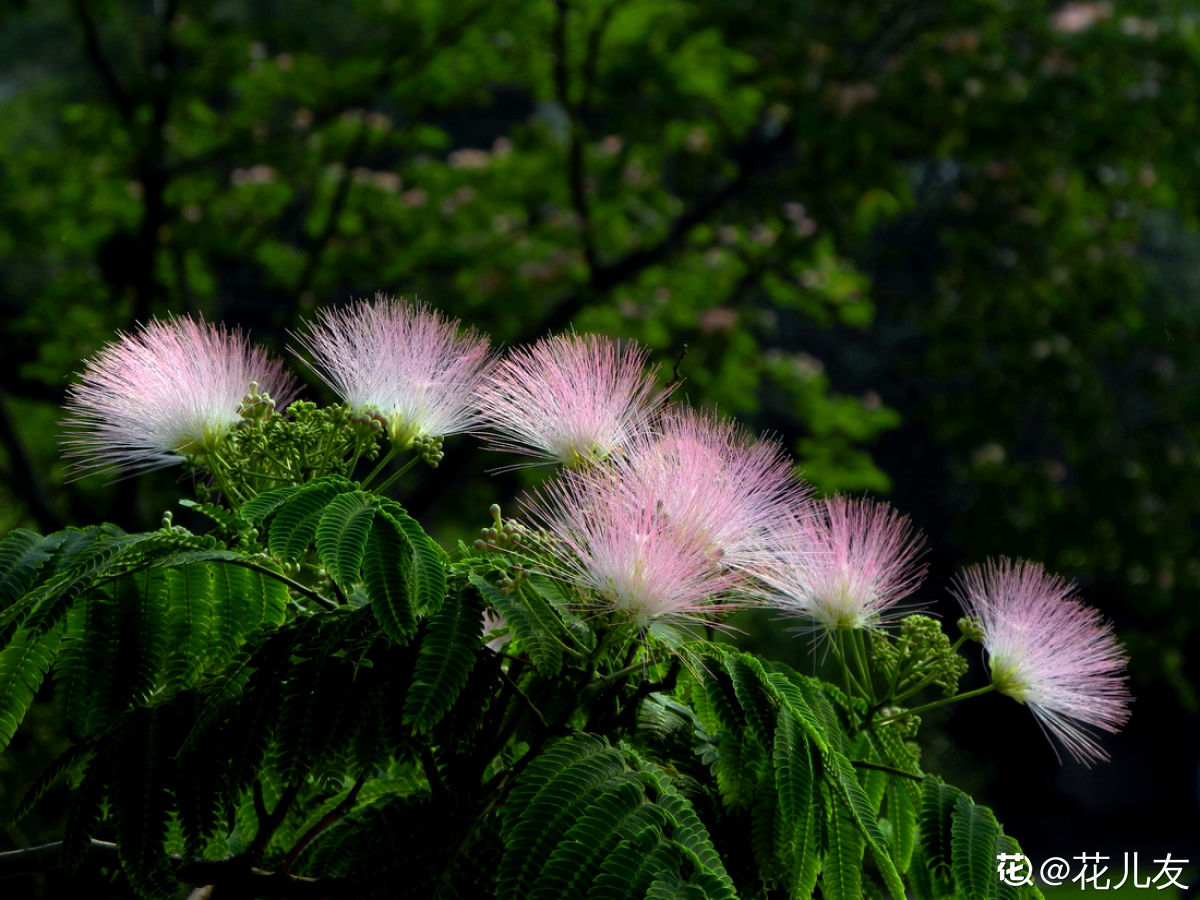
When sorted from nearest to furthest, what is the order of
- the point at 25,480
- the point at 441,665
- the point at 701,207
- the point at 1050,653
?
the point at 441,665 → the point at 1050,653 → the point at 25,480 → the point at 701,207

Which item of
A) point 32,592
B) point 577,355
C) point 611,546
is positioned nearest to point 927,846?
point 611,546

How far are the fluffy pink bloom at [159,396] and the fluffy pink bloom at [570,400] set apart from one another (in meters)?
0.41

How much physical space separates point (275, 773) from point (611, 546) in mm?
556

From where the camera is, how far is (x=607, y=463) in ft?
6.16

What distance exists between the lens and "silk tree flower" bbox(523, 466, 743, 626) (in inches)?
63.1

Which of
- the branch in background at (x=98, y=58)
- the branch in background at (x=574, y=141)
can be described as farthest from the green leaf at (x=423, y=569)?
the branch in background at (x=98, y=58)

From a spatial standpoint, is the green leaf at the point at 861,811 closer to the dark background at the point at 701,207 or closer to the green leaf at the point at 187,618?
the green leaf at the point at 187,618

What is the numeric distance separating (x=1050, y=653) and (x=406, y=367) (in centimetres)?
118

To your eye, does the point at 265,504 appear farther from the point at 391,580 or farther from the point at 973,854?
the point at 973,854

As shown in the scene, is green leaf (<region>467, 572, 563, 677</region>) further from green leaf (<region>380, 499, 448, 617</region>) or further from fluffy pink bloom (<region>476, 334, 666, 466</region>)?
fluffy pink bloom (<region>476, 334, 666, 466</region>)

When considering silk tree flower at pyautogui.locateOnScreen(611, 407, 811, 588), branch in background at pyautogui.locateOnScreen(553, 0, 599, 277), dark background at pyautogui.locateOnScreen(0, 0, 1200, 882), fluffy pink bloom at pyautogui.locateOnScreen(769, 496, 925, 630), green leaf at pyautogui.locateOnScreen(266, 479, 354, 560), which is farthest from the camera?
branch in background at pyautogui.locateOnScreen(553, 0, 599, 277)

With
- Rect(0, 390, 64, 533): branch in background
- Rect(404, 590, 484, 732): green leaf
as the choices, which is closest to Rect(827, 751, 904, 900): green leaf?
Rect(404, 590, 484, 732): green leaf

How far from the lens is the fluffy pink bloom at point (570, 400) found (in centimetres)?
188

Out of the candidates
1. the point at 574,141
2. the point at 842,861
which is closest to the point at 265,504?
the point at 842,861
